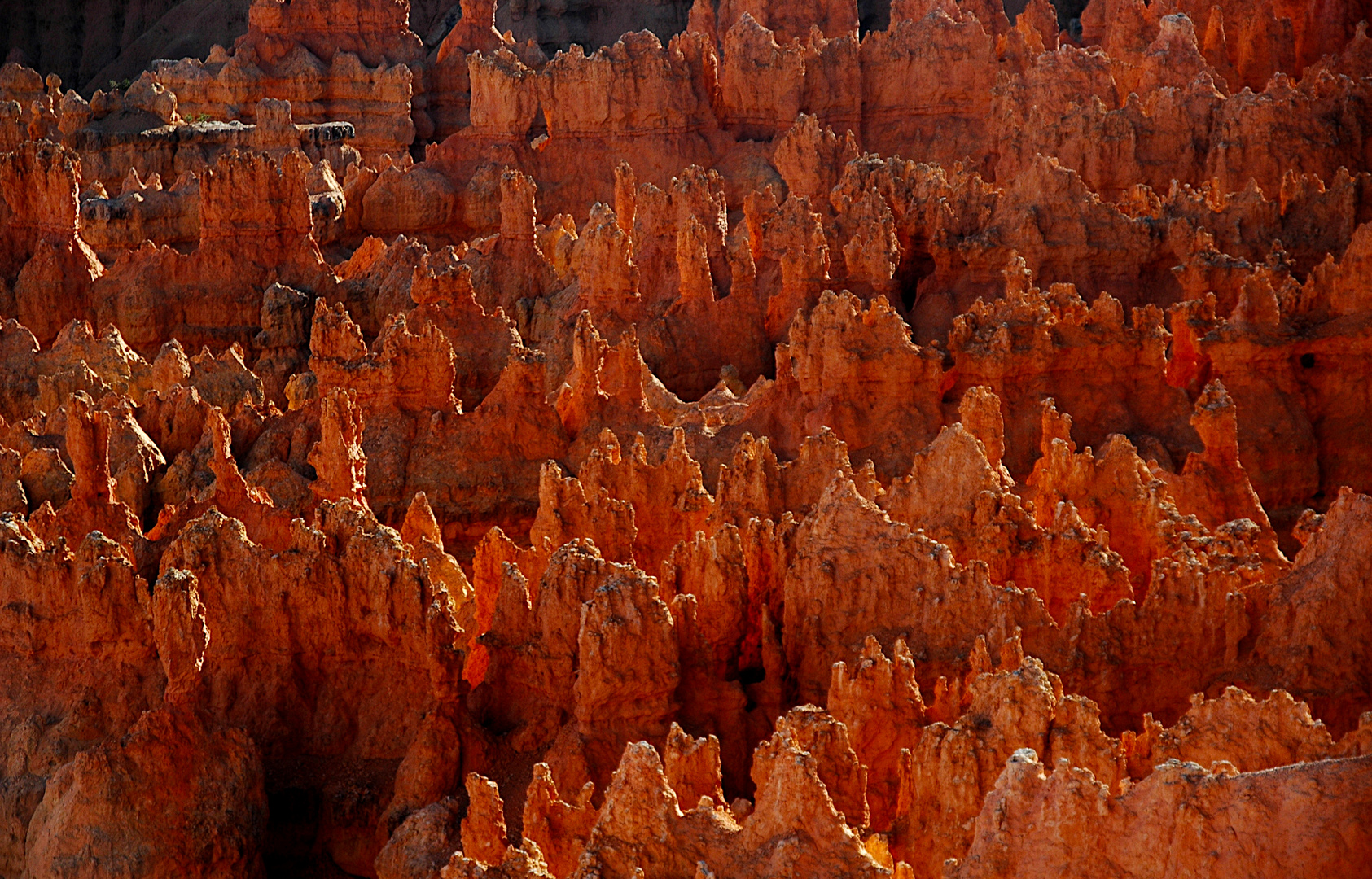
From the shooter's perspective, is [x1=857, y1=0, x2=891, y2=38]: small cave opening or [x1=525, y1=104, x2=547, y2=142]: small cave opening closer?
[x1=525, y1=104, x2=547, y2=142]: small cave opening

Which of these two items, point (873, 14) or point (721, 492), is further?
point (873, 14)

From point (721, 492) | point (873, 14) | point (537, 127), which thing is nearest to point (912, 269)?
point (721, 492)

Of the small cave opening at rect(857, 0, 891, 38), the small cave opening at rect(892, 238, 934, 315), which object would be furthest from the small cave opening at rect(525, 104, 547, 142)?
the small cave opening at rect(857, 0, 891, 38)

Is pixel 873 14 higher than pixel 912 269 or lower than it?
higher

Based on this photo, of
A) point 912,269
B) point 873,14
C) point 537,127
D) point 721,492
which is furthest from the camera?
point 873,14

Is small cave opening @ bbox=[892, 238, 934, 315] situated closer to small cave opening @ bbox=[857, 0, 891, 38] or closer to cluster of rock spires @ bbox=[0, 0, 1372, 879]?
cluster of rock spires @ bbox=[0, 0, 1372, 879]

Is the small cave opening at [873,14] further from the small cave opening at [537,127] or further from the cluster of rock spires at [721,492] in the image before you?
the small cave opening at [537,127]

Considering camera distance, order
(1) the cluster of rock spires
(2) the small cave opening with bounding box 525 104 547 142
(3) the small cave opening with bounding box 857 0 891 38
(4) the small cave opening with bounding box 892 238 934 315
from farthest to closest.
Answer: (3) the small cave opening with bounding box 857 0 891 38 < (2) the small cave opening with bounding box 525 104 547 142 < (4) the small cave opening with bounding box 892 238 934 315 < (1) the cluster of rock spires

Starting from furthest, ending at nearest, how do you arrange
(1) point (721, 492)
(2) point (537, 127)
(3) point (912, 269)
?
(2) point (537, 127) → (3) point (912, 269) → (1) point (721, 492)

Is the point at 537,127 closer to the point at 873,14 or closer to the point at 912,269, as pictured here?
the point at 912,269
